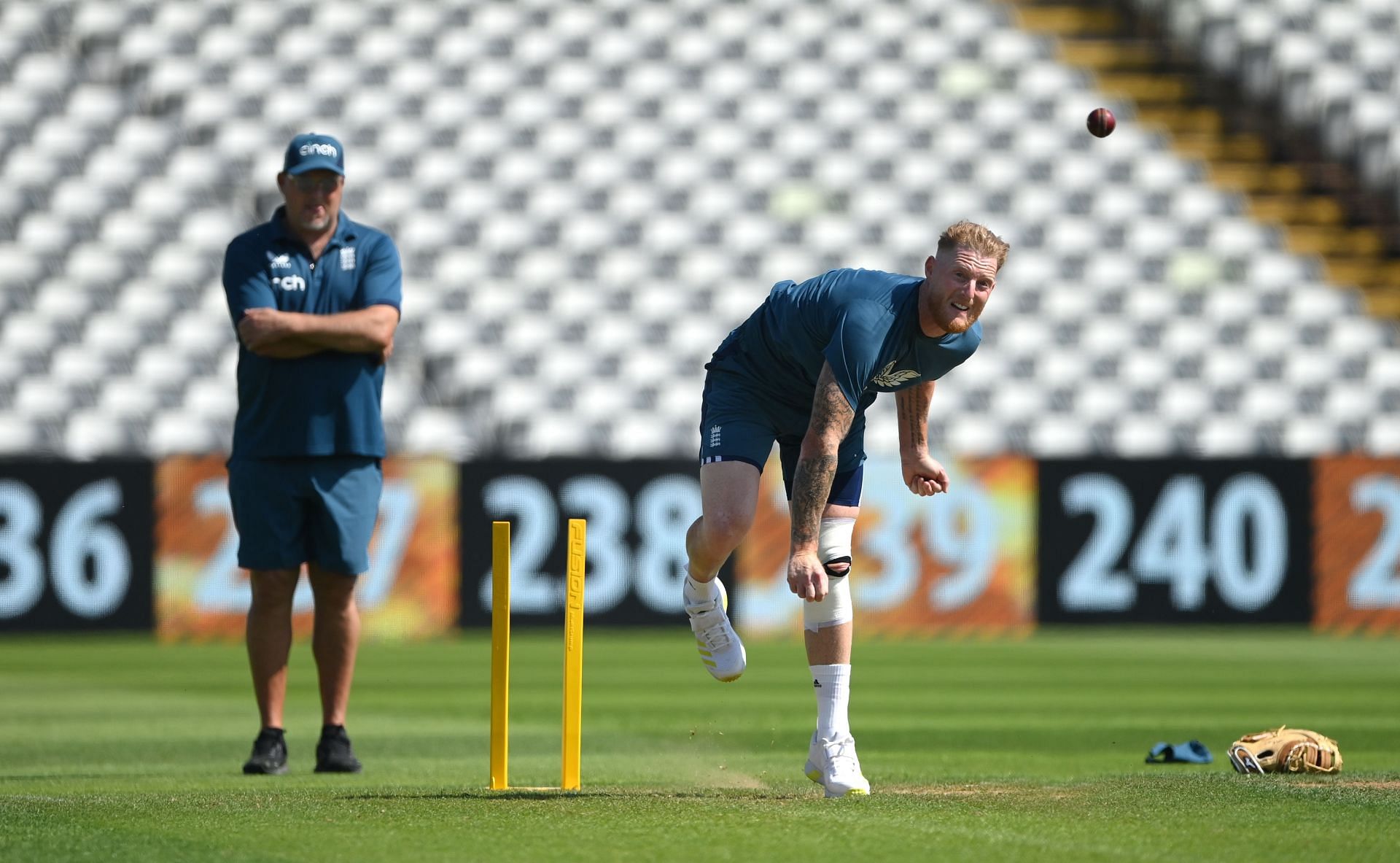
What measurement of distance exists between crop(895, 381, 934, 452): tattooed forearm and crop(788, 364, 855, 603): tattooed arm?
0.91 metres

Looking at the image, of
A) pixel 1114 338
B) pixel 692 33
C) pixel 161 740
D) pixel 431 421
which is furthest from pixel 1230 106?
pixel 161 740

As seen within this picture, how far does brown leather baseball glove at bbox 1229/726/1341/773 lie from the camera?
295 inches

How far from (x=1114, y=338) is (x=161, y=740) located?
1373cm

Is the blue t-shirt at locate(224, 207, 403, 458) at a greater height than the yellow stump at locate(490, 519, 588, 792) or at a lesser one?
greater

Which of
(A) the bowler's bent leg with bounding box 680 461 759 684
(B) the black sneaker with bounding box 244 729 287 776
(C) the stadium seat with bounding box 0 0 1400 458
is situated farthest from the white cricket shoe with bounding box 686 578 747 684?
(C) the stadium seat with bounding box 0 0 1400 458

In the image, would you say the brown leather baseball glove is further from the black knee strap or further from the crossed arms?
the crossed arms

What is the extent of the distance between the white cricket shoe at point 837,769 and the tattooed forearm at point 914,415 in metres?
1.13

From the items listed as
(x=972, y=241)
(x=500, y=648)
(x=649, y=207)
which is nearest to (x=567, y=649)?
(x=500, y=648)

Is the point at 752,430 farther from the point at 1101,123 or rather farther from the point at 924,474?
the point at 1101,123

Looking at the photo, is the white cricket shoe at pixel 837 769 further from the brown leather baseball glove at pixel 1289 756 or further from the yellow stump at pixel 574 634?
the brown leather baseball glove at pixel 1289 756

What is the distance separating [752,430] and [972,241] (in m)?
1.08

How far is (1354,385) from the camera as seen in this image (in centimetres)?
2091

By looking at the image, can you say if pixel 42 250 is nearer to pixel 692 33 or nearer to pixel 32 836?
pixel 692 33

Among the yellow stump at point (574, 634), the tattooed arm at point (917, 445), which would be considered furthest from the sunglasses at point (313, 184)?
the tattooed arm at point (917, 445)
